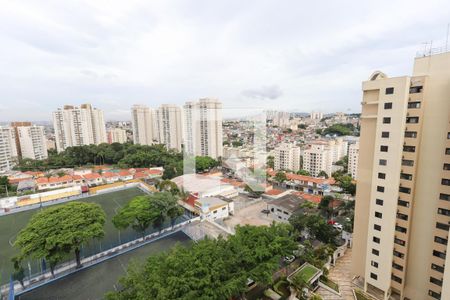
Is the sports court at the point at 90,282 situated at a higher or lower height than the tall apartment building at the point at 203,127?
lower

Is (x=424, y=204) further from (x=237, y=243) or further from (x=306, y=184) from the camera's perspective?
(x=306, y=184)

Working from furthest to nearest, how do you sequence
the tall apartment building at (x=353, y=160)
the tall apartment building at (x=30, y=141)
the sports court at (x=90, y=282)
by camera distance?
the tall apartment building at (x=30, y=141) → the tall apartment building at (x=353, y=160) → the sports court at (x=90, y=282)

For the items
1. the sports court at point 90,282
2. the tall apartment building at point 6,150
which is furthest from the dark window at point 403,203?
the tall apartment building at point 6,150

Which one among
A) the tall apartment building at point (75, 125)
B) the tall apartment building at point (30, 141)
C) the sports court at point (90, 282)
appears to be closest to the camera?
the sports court at point (90, 282)

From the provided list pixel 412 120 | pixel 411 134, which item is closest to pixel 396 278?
pixel 411 134

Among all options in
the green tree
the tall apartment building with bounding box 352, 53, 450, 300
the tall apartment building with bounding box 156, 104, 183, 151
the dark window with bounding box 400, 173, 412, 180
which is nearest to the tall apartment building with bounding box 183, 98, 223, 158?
the tall apartment building with bounding box 156, 104, 183, 151

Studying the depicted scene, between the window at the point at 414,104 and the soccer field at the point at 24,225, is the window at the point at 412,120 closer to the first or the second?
the window at the point at 414,104
